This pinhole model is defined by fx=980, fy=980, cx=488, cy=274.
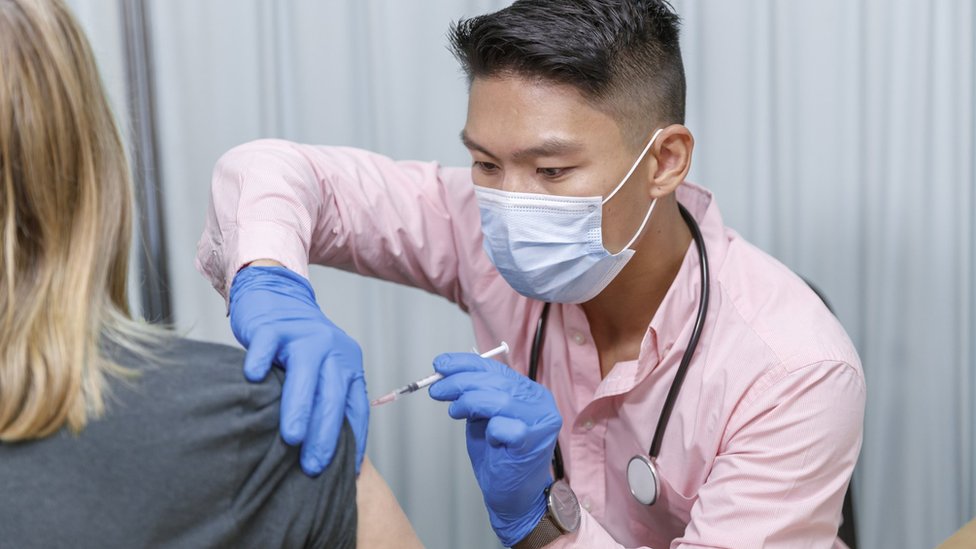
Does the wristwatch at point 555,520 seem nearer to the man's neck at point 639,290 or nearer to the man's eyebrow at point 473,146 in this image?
the man's neck at point 639,290

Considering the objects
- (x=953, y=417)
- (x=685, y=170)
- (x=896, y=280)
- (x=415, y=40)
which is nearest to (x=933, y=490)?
(x=953, y=417)

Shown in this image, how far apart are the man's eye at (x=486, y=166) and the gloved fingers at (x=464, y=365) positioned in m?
0.32

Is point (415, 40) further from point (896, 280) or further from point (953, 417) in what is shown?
point (953, 417)

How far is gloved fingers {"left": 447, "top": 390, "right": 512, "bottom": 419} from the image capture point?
1.25 m

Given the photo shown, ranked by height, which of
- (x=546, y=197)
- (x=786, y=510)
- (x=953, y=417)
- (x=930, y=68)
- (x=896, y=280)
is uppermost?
(x=930, y=68)

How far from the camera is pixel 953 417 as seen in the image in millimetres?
2010

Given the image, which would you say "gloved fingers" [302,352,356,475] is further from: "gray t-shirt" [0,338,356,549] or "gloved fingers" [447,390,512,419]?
"gloved fingers" [447,390,512,419]

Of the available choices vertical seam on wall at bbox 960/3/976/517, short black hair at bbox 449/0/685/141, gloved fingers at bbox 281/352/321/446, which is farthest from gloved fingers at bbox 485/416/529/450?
vertical seam on wall at bbox 960/3/976/517

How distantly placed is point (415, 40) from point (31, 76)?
121 centimetres

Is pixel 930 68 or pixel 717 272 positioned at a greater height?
pixel 930 68

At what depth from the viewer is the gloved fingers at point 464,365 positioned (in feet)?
4.29

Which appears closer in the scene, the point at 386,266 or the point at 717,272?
the point at 717,272

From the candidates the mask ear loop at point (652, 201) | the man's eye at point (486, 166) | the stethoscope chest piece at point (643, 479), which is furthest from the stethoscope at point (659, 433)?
the man's eye at point (486, 166)

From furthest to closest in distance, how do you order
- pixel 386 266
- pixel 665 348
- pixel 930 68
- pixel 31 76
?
pixel 930 68
pixel 386 266
pixel 665 348
pixel 31 76
